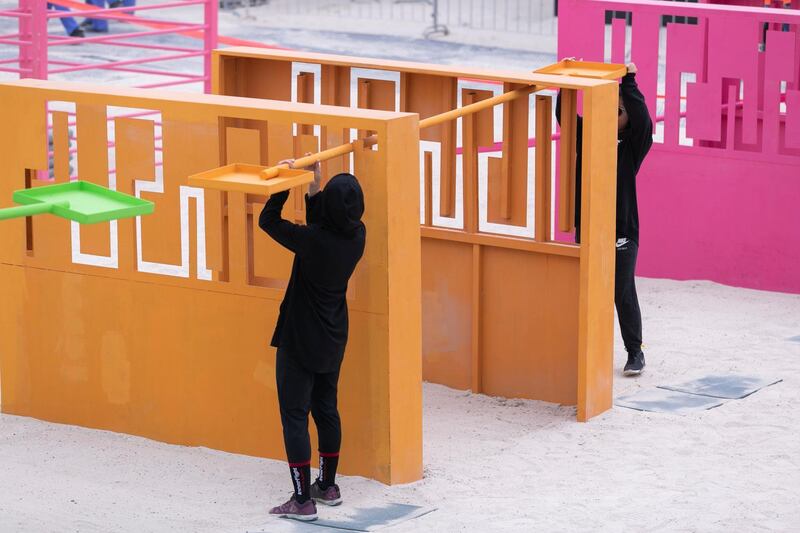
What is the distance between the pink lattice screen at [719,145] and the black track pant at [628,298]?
8.11ft

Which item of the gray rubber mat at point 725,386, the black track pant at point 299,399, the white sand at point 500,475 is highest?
the black track pant at point 299,399

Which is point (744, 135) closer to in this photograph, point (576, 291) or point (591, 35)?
point (591, 35)

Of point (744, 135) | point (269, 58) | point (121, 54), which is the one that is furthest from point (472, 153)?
point (121, 54)

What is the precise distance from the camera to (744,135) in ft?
37.8

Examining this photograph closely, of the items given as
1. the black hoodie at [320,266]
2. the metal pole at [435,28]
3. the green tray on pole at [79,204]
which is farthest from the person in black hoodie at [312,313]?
the metal pole at [435,28]

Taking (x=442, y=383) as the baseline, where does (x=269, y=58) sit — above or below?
above

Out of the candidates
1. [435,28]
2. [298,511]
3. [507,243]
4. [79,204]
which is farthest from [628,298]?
[435,28]

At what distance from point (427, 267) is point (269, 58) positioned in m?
1.62

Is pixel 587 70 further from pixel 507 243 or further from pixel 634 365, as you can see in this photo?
pixel 634 365

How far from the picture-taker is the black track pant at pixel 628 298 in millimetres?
9219

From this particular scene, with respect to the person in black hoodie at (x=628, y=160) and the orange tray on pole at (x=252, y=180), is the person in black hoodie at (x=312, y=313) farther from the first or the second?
the person in black hoodie at (x=628, y=160)

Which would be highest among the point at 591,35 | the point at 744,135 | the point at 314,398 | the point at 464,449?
the point at 591,35

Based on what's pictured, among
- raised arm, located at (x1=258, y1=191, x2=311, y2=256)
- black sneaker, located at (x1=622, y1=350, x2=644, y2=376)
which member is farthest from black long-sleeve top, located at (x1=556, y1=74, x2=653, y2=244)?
raised arm, located at (x1=258, y1=191, x2=311, y2=256)

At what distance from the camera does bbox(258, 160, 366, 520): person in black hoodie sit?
6816mm
